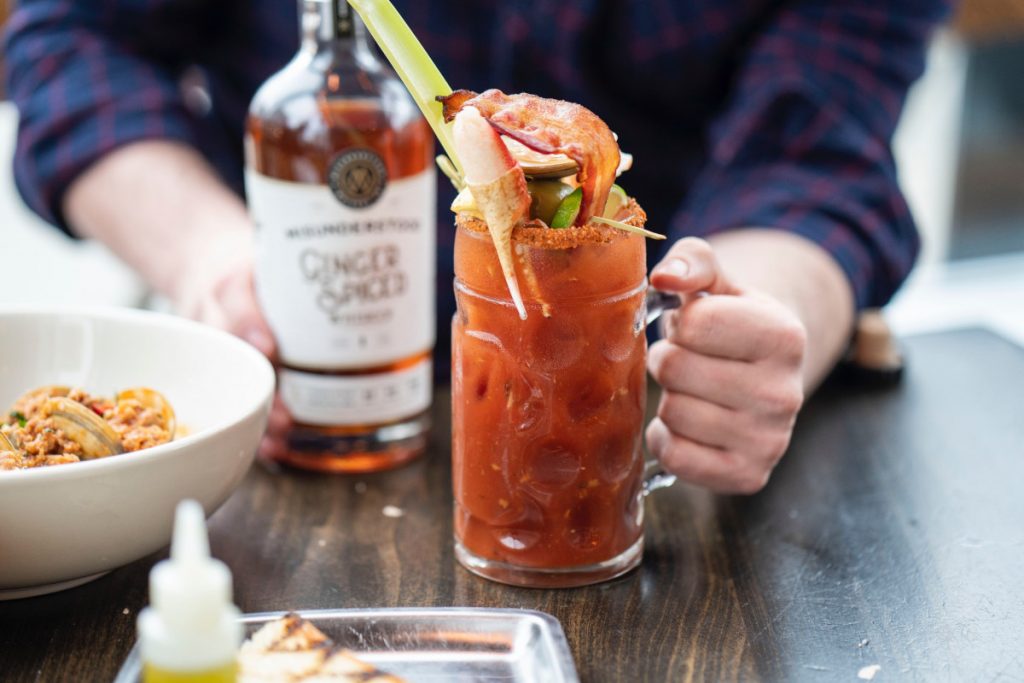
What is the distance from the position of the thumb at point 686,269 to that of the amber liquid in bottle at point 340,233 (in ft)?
0.83

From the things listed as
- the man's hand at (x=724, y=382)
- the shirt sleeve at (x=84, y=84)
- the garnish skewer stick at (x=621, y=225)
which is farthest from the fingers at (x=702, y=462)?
the shirt sleeve at (x=84, y=84)

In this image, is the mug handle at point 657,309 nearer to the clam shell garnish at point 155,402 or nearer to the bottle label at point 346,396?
the bottle label at point 346,396

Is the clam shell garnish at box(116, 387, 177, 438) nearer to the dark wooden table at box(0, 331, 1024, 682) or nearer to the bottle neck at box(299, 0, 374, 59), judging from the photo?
the dark wooden table at box(0, 331, 1024, 682)

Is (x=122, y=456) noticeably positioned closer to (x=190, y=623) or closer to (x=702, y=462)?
(x=190, y=623)

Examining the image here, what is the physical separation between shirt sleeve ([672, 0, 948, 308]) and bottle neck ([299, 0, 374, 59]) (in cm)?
50

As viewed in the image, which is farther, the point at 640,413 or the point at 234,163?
the point at 234,163

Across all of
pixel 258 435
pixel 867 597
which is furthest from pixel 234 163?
pixel 867 597

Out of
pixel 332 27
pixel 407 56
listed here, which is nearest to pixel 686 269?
pixel 407 56

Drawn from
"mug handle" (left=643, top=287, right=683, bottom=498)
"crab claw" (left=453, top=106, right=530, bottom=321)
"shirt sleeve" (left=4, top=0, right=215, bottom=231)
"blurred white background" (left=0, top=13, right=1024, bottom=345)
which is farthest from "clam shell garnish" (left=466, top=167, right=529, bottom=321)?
"blurred white background" (left=0, top=13, right=1024, bottom=345)

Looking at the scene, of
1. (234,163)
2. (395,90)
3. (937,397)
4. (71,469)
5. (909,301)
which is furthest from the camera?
(909,301)

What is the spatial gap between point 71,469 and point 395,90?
45 cm

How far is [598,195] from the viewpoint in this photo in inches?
28.7

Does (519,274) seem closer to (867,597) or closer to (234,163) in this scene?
(867,597)

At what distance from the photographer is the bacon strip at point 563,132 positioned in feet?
2.30
